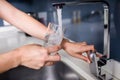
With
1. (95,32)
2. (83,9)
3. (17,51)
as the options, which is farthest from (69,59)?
(17,51)

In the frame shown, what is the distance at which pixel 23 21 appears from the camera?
902 millimetres

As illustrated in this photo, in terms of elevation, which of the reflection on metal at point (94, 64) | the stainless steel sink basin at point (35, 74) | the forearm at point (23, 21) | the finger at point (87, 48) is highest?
the forearm at point (23, 21)

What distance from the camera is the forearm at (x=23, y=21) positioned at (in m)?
0.87

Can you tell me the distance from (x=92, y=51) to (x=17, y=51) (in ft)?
0.97

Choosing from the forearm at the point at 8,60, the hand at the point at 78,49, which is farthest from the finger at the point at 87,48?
the forearm at the point at 8,60

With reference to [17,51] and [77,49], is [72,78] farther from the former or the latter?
[17,51]

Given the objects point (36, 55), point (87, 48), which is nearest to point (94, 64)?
point (87, 48)

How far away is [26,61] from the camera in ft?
1.97

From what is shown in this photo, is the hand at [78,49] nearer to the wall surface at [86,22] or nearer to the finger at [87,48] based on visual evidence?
the finger at [87,48]

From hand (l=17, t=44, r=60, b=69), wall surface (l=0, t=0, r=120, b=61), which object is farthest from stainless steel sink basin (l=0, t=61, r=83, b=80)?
hand (l=17, t=44, r=60, b=69)

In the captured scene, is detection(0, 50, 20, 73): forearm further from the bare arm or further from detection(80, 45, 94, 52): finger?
detection(80, 45, 94, 52): finger

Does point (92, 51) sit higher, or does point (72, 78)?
point (92, 51)

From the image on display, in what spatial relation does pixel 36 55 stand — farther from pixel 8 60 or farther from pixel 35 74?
pixel 35 74

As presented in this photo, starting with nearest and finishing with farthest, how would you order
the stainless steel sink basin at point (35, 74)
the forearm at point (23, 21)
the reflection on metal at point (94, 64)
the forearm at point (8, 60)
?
the forearm at point (8, 60) < the reflection on metal at point (94, 64) < the forearm at point (23, 21) < the stainless steel sink basin at point (35, 74)
